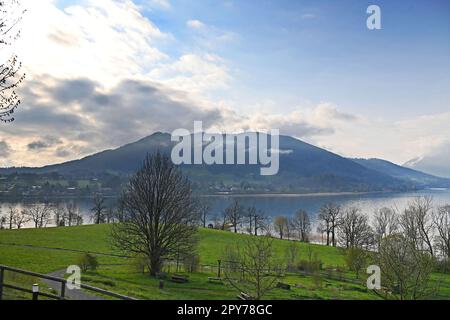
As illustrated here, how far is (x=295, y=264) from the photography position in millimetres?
38406

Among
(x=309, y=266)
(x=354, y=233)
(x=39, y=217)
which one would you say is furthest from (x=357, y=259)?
(x=39, y=217)

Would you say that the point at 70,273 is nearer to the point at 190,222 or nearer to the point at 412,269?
the point at 190,222

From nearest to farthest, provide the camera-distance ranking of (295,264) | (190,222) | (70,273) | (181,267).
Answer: (70,273), (190,222), (181,267), (295,264)

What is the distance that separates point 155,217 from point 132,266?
4.93 meters

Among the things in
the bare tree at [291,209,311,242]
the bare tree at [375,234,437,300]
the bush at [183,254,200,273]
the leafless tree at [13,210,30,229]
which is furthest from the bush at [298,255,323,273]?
the leafless tree at [13,210,30,229]

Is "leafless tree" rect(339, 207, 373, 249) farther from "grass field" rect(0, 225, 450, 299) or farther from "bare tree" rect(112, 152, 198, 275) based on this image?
"bare tree" rect(112, 152, 198, 275)

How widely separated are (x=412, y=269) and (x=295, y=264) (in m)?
22.3

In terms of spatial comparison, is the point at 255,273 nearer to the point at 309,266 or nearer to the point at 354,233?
the point at 309,266

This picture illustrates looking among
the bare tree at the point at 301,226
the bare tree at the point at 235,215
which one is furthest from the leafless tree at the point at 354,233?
the bare tree at the point at 235,215

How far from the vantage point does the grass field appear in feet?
71.7

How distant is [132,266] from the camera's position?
2844 cm

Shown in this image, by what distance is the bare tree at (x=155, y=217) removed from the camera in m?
26.8

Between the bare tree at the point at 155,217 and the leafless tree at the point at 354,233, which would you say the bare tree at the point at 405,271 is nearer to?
the bare tree at the point at 155,217
